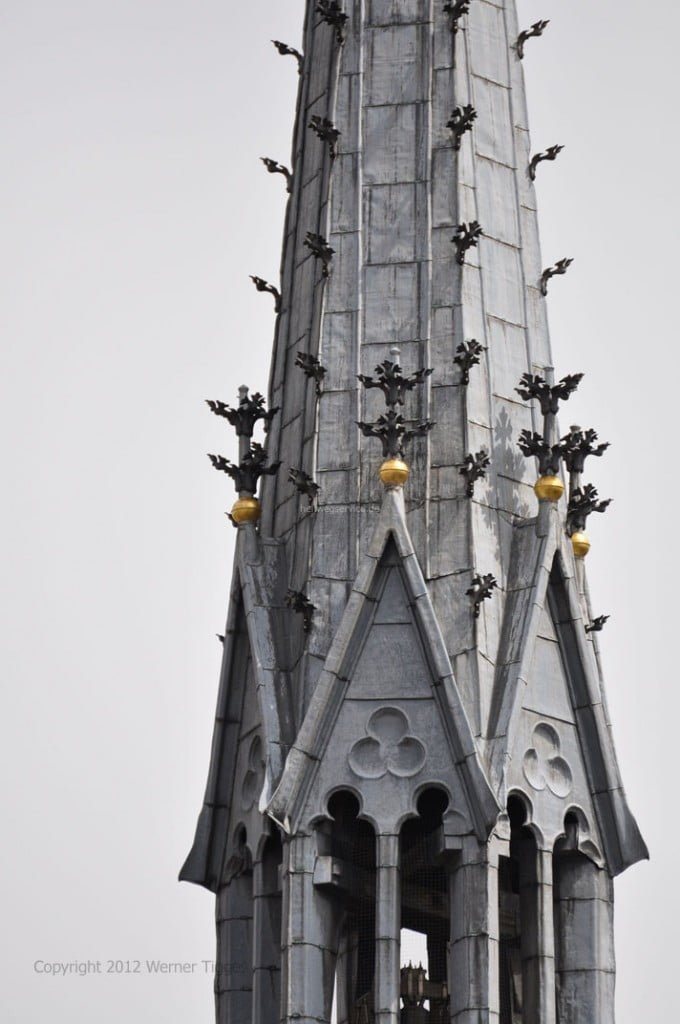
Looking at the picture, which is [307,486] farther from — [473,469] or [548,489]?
[548,489]

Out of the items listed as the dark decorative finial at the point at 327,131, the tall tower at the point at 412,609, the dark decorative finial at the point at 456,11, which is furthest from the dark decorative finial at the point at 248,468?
the dark decorative finial at the point at 456,11

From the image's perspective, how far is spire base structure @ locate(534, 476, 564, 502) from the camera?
2221 inches

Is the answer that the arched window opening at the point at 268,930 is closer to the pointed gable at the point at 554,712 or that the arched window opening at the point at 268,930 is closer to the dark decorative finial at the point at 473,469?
the pointed gable at the point at 554,712

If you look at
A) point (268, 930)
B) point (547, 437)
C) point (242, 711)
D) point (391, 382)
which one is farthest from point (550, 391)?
point (268, 930)

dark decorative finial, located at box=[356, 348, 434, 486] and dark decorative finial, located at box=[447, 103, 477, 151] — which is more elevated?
dark decorative finial, located at box=[447, 103, 477, 151]

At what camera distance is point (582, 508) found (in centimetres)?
5794

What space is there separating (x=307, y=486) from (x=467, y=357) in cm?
337

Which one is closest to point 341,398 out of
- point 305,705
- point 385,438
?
point 385,438

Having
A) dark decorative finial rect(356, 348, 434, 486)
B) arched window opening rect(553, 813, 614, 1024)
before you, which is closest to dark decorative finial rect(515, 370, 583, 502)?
dark decorative finial rect(356, 348, 434, 486)

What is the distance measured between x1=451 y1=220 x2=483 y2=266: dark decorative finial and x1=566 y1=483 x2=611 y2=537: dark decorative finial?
172 inches

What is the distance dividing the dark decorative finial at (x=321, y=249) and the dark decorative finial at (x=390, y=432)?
355 centimetres

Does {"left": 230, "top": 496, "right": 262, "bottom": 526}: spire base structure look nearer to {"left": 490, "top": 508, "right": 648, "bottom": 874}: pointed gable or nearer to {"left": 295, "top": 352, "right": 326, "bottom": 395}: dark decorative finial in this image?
{"left": 295, "top": 352, "right": 326, "bottom": 395}: dark decorative finial

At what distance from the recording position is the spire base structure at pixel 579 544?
57625 millimetres

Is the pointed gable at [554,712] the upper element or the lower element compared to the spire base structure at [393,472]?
lower
